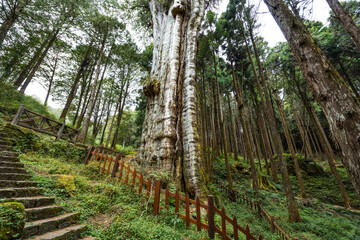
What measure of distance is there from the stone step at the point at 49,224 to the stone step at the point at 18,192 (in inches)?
36.6

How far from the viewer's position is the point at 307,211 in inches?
269

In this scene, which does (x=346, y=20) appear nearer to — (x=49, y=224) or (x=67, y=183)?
(x=49, y=224)

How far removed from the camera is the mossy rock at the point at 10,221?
5.31 ft

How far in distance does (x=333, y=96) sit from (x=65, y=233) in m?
4.44

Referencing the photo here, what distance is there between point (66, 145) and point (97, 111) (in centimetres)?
1566

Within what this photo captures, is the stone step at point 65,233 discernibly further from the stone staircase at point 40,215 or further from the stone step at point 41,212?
the stone step at point 41,212

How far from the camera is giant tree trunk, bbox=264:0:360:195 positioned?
174 centimetres

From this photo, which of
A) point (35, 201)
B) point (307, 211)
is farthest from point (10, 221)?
point (307, 211)

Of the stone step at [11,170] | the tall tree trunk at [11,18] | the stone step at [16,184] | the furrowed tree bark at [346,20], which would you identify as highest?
the tall tree trunk at [11,18]

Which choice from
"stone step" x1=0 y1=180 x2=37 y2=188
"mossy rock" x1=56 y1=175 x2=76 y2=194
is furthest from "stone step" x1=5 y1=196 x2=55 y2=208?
"stone step" x1=0 y1=180 x2=37 y2=188

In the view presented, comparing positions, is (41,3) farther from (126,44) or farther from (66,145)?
(66,145)

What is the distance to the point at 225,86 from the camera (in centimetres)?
1529

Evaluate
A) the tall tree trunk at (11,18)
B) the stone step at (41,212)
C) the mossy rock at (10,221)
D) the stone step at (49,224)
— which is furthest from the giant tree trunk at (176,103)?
the tall tree trunk at (11,18)

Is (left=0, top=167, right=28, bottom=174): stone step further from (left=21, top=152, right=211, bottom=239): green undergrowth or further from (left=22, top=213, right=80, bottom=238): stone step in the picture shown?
(left=22, top=213, right=80, bottom=238): stone step
